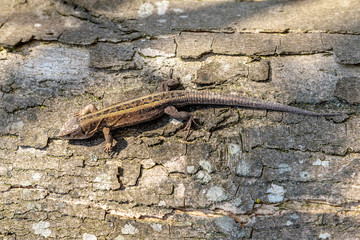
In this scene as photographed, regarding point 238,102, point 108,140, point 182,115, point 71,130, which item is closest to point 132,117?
point 108,140

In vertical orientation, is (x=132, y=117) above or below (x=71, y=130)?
above

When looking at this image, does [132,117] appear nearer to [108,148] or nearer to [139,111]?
[139,111]

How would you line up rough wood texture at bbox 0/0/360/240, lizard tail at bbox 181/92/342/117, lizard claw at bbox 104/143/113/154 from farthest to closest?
lizard claw at bbox 104/143/113/154 → lizard tail at bbox 181/92/342/117 → rough wood texture at bbox 0/0/360/240

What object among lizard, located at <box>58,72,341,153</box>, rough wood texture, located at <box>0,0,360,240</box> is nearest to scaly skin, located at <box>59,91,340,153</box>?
lizard, located at <box>58,72,341,153</box>

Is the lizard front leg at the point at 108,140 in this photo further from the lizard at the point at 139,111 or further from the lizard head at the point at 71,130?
the lizard head at the point at 71,130

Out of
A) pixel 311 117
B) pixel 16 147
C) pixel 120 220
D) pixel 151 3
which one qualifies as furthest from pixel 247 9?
pixel 16 147

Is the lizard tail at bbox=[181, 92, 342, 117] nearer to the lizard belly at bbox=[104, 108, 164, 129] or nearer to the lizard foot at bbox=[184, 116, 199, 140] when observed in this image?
the lizard foot at bbox=[184, 116, 199, 140]


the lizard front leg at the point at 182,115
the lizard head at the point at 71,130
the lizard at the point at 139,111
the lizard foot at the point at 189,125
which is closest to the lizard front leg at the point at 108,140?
the lizard at the point at 139,111

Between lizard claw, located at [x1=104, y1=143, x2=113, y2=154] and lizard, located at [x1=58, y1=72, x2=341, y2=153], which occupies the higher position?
lizard, located at [x1=58, y1=72, x2=341, y2=153]
